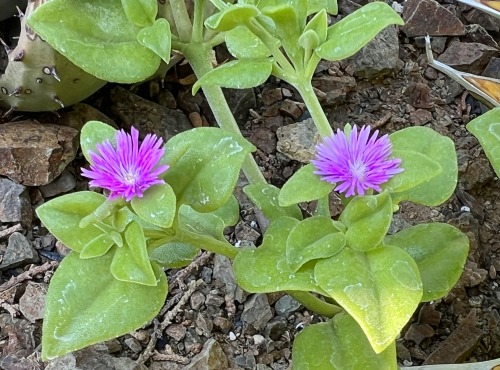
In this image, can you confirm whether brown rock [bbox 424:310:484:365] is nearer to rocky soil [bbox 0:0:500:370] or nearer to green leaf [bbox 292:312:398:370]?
rocky soil [bbox 0:0:500:370]

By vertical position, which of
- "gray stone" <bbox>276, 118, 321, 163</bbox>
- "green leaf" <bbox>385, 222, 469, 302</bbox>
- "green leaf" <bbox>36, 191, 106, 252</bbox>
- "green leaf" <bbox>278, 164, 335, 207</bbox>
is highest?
"green leaf" <bbox>278, 164, 335, 207</bbox>

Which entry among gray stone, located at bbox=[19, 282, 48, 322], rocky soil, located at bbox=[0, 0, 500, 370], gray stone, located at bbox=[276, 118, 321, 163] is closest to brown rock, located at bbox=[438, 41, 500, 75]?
rocky soil, located at bbox=[0, 0, 500, 370]

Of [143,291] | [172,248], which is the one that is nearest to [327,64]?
[172,248]

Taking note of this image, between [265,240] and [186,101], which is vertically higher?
[265,240]

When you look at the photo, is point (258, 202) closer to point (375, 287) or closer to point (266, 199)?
point (266, 199)

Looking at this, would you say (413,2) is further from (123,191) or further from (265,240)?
(123,191)

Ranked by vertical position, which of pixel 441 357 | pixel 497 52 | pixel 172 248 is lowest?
pixel 441 357
